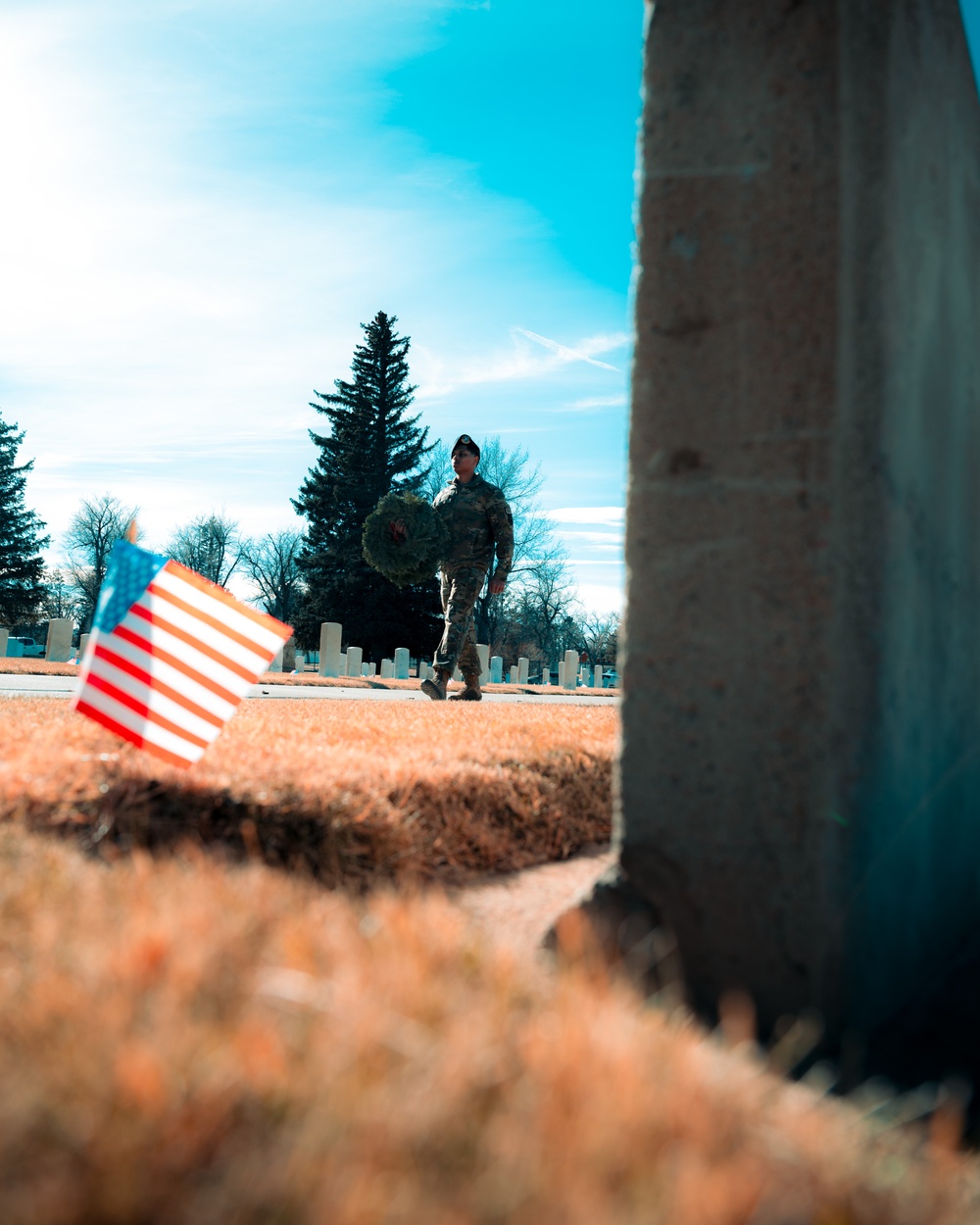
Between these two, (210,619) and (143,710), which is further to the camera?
(210,619)

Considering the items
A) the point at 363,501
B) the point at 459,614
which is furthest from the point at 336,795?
the point at 363,501

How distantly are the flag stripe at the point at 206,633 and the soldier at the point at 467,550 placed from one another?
5392 millimetres

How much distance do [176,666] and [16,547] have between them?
37650mm

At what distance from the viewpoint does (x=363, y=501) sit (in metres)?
35.4

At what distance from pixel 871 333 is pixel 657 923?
140 cm

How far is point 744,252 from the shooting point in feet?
7.00

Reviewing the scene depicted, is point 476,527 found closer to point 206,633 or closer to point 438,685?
point 438,685

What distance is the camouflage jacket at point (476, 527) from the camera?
9.16 meters

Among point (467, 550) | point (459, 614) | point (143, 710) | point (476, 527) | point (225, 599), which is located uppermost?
point (476, 527)

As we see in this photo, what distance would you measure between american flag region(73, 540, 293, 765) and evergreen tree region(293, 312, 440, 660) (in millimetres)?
29103

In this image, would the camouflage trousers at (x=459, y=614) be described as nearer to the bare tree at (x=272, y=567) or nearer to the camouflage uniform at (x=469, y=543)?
the camouflage uniform at (x=469, y=543)

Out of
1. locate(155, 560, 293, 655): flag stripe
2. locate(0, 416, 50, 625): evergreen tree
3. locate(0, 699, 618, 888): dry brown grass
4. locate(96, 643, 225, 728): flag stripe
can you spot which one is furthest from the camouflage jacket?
locate(0, 416, 50, 625): evergreen tree

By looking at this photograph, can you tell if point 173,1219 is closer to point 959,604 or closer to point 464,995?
point 464,995

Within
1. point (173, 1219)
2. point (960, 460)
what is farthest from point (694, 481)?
point (173, 1219)
